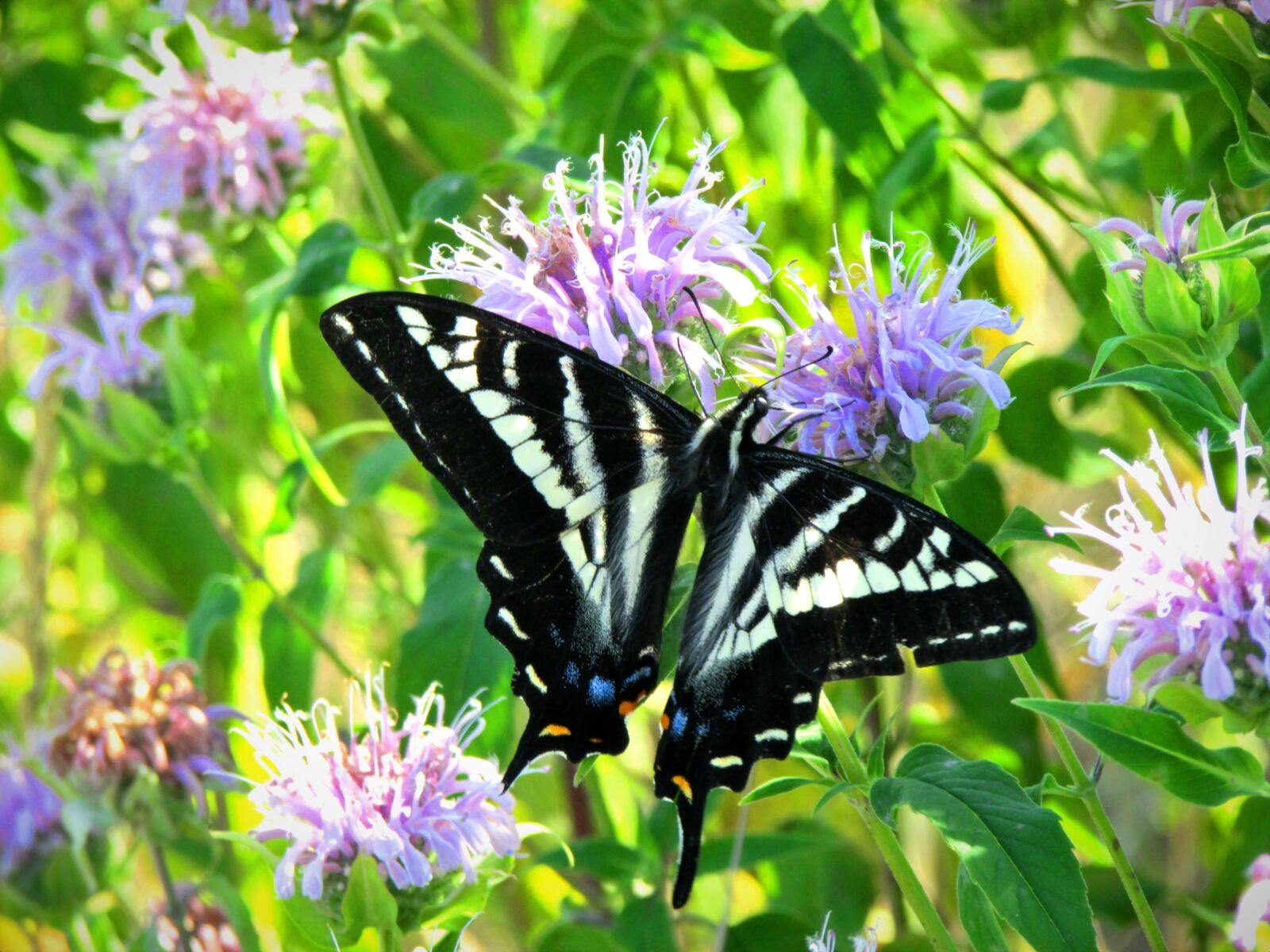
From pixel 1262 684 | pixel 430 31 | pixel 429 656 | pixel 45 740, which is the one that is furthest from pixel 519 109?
pixel 1262 684

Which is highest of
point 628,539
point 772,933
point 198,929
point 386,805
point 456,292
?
point 456,292

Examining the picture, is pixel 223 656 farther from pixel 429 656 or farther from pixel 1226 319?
pixel 1226 319

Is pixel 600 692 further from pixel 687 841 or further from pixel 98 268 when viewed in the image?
pixel 98 268

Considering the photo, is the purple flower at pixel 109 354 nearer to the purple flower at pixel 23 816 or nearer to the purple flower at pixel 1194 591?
the purple flower at pixel 23 816

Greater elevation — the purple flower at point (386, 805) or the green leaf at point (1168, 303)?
the green leaf at point (1168, 303)

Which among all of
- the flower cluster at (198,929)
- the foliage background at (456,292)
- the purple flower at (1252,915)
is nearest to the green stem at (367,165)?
the foliage background at (456,292)

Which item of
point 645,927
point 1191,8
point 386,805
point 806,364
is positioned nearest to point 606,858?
point 645,927
